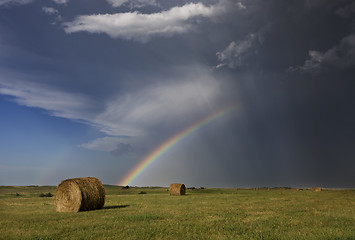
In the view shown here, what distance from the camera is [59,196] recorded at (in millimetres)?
22438

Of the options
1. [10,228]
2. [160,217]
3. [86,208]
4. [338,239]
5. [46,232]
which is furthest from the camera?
[86,208]

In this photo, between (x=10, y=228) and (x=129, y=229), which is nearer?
(x=129, y=229)

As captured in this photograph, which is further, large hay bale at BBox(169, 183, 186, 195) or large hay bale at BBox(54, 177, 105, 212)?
large hay bale at BBox(169, 183, 186, 195)

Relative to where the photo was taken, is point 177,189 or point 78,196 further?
point 177,189

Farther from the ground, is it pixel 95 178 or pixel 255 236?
pixel 95 178

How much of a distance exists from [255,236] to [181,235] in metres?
2.71

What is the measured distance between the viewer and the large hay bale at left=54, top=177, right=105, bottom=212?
71.6 feet

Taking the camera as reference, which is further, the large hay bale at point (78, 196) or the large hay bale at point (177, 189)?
the large hay bale at point (177, 189)

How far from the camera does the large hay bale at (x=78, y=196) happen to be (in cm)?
2183

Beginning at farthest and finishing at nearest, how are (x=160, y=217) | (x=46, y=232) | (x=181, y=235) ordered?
(x=160, y=217), (x=46, y=232), (x=181, y=235)

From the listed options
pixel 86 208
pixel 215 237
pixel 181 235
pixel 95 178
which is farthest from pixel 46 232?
pixel 95 178

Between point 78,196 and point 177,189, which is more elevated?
point 78,196

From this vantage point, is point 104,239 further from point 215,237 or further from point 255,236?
point 255,236

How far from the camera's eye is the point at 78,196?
71.9ft
